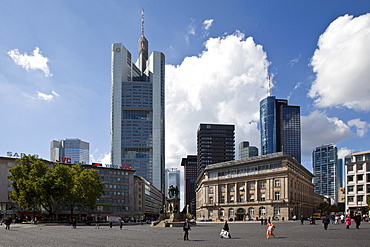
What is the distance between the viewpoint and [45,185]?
80.7 meters

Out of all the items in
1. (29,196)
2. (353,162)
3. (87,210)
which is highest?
(353,162)

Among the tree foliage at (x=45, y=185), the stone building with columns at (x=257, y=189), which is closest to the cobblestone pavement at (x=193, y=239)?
the tree foliage at (x=45, y=185)

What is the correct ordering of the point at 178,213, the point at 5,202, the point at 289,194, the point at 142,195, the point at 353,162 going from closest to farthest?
the point at 178,213, the point at 5,202, the point at 289,194, the point at 353,162, the point at 142,195

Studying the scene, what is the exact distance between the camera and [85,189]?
8869 cm

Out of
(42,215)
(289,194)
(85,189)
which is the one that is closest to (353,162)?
(289,194)

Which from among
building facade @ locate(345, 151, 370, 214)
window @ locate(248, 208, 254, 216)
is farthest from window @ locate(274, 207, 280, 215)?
building facade @ locate(345, 151, 370, 214)

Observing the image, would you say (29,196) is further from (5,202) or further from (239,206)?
(239,206)

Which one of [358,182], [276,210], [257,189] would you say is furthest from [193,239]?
[358,182]

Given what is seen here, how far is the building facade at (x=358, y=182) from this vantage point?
107m

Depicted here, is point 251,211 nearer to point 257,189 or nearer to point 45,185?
point 257,189

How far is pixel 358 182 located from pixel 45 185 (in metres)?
85.9

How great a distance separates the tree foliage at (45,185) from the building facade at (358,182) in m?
74.0

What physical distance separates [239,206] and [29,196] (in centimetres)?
6276

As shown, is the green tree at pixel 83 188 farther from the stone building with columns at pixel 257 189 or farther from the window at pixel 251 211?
the window at pixel 251 211
